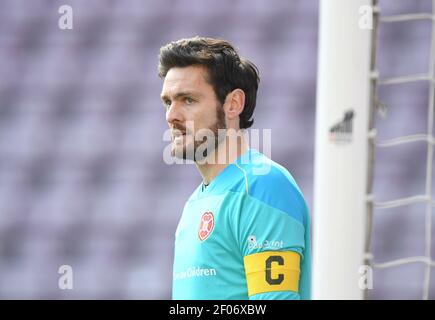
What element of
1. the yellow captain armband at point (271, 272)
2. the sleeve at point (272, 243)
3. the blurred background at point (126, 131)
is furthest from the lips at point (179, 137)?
the blurred background at point (126, 131)

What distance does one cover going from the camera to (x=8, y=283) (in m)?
8.64

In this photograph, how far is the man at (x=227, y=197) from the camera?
2139 mm

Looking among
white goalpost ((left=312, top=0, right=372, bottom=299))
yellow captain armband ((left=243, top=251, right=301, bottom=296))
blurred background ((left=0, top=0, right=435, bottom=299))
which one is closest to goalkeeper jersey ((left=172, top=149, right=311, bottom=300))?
yellow captain armband ((left=243, top=251, right=301, bottom=296))

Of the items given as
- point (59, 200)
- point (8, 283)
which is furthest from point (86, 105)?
point (8, 283)

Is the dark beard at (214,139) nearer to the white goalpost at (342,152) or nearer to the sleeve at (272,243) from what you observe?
the sleeve at (272,243)

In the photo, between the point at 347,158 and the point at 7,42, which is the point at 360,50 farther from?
the point at 7,42

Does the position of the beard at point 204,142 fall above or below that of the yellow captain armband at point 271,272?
above

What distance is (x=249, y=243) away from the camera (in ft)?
7.02

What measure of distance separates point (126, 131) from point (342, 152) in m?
7.18

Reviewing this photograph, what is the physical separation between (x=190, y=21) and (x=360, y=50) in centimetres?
776

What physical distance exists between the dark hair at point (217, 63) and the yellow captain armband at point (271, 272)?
0.46m

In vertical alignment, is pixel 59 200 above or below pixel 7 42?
below

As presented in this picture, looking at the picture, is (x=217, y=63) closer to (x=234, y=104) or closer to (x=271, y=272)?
(x=234, y=104)

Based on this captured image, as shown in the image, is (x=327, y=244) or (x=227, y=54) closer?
(x=227, y=54)
